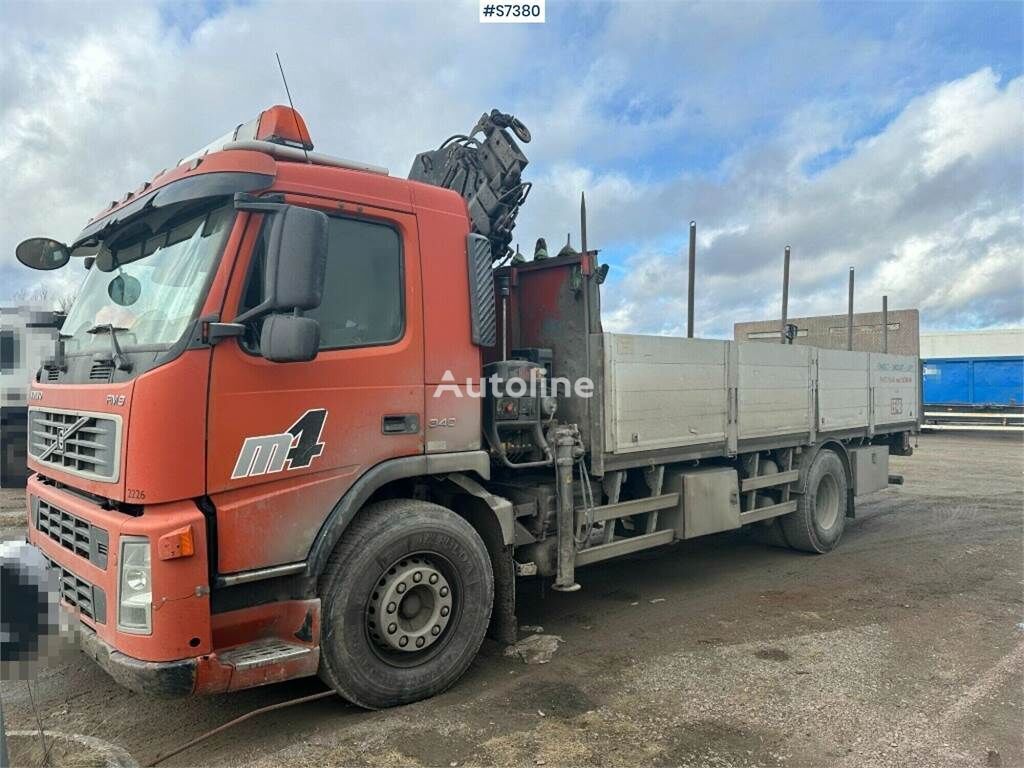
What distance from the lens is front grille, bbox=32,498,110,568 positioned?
326cm

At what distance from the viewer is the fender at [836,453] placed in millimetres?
7426

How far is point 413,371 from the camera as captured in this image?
4.01 m

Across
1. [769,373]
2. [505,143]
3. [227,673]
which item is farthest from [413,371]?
[769,373]

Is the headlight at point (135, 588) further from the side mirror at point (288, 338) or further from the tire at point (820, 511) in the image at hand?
the tire at point (820, 511)

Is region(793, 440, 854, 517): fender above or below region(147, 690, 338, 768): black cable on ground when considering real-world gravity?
above

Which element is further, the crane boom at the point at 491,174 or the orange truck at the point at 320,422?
the crane boom at the point at 491,174

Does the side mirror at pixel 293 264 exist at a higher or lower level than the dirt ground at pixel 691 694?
higher

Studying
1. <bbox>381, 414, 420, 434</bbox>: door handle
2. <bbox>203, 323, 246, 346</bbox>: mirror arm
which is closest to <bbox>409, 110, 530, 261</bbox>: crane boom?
<bbox>381, 414, 420, 434</bbox>: door handle

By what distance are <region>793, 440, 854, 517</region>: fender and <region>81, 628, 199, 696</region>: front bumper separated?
6.19 metres

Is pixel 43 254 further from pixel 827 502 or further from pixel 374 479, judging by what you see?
pixel 827 502

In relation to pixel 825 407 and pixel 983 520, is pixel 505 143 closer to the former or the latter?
pixel 825 407

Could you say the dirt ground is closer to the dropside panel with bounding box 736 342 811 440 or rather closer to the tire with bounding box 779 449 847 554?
the tire with bounding box 779 449 847 554

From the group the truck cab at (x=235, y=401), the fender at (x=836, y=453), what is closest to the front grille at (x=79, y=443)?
the truck cab at (x=235, y=401)

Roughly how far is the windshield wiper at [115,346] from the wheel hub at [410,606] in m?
1.66
